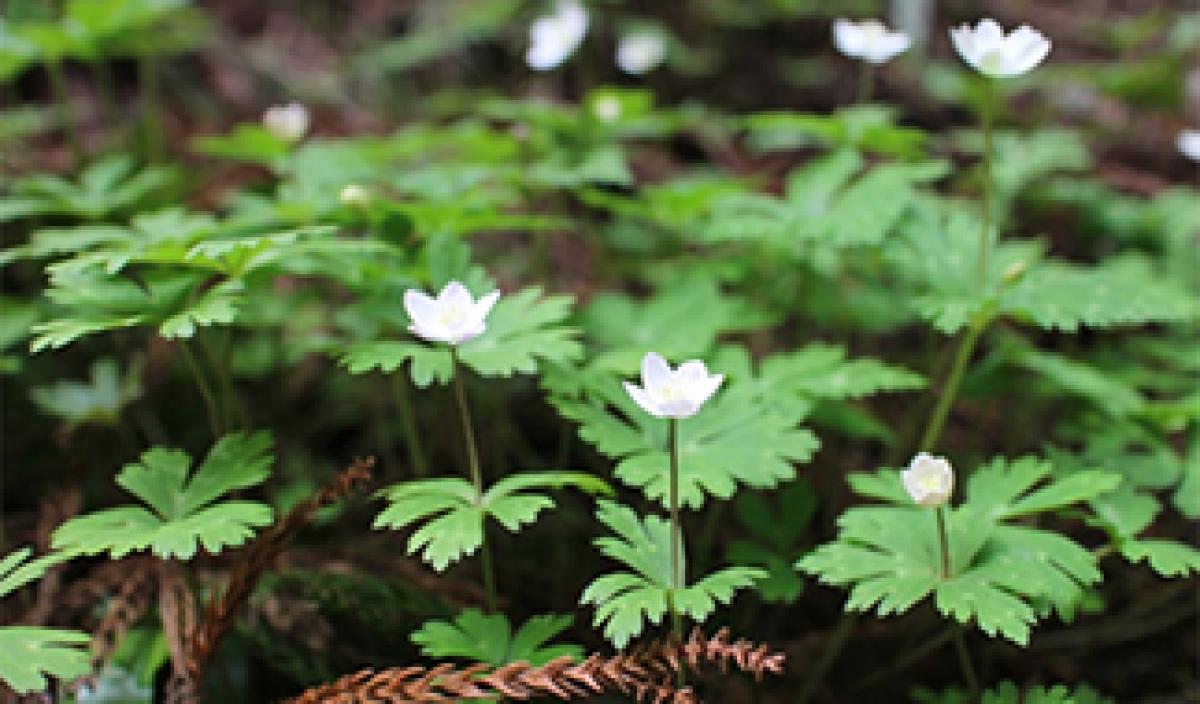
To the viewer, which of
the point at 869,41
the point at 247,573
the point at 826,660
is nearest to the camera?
the point at 247,573

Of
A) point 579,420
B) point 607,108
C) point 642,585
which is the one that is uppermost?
point 607,108

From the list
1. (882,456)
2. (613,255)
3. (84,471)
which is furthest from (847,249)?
(84,471)

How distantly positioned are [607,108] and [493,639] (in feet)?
5.41

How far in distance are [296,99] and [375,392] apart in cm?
178

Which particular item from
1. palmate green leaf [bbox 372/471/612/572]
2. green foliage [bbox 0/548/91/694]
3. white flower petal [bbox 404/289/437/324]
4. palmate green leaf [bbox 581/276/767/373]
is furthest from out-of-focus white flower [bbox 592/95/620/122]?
green foliage [bbox 0/548/91/694]

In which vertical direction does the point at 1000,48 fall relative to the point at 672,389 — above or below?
above

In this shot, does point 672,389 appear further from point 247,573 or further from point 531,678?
point 247,573

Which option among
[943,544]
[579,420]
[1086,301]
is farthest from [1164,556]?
[579,420]

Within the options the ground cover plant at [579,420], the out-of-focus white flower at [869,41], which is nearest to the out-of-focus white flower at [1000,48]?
the ground cover plant at [579,420]

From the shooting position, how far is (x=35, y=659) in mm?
1407

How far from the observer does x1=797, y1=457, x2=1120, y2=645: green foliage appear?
1.55 meters

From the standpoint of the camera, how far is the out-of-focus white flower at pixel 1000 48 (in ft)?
6.45

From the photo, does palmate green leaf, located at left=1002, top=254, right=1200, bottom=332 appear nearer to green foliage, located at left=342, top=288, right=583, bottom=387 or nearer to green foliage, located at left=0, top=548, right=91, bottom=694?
green foliage, located at left=342, top=288, right=583, bottom=387

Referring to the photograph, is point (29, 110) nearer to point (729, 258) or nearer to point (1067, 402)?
point (729, 258)
